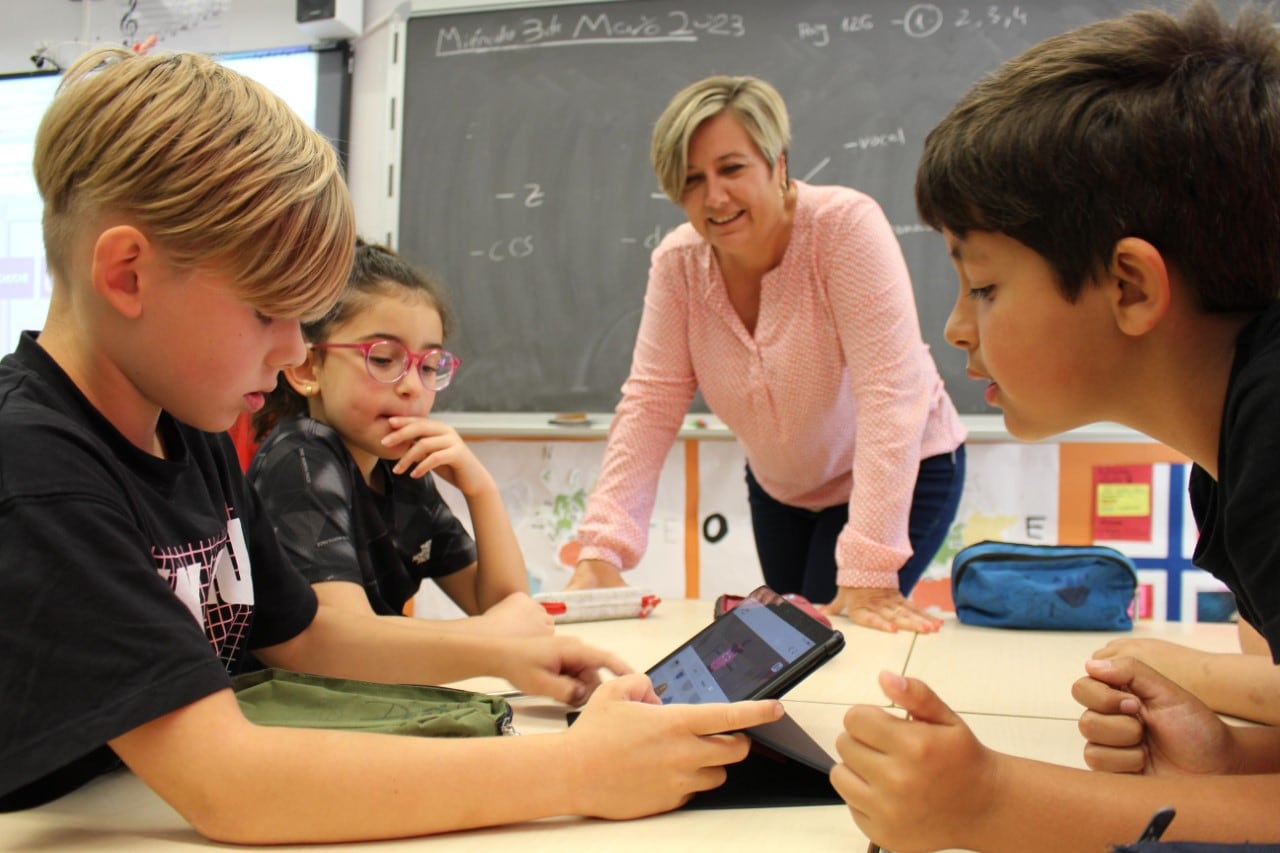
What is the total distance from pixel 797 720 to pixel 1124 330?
0.43m

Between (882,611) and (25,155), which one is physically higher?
(25,155)

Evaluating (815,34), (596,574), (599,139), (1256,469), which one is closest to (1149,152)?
(1256,469)

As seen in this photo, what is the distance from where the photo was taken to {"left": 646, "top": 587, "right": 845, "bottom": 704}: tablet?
73 centimetres

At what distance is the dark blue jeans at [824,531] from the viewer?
1.82 metres

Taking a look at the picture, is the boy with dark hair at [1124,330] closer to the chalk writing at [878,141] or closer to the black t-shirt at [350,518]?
the black t-shirt at [350,518]

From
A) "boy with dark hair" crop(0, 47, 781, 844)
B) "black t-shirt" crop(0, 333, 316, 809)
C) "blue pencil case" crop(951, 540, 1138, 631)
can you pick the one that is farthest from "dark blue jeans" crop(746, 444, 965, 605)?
"black t-shirt" crop(0, 333, 316, 809)

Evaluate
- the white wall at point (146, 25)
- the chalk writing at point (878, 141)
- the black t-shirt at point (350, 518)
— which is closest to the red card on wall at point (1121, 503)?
the chalk writing at point (878, 141)

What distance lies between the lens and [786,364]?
1753mm

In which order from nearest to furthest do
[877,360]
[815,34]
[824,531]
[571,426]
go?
[877,360], [824,531], [815,34], [571,426]

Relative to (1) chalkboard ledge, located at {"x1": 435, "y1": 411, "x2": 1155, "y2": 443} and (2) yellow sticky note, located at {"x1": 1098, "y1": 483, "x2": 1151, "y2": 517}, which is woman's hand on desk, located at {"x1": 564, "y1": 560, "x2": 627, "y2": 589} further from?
(2) yellow sticky note, located at {"x1": 1098, "y1": 483, "x2": 1151, "y2": 517}

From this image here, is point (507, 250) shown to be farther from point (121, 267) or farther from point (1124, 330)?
point (1124, 330)

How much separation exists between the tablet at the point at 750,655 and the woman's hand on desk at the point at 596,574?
786 millimetres

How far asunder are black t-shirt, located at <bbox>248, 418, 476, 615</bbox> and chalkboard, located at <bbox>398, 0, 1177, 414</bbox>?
1343 mm

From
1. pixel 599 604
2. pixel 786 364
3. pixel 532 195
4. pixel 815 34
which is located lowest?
pixel 599 604
